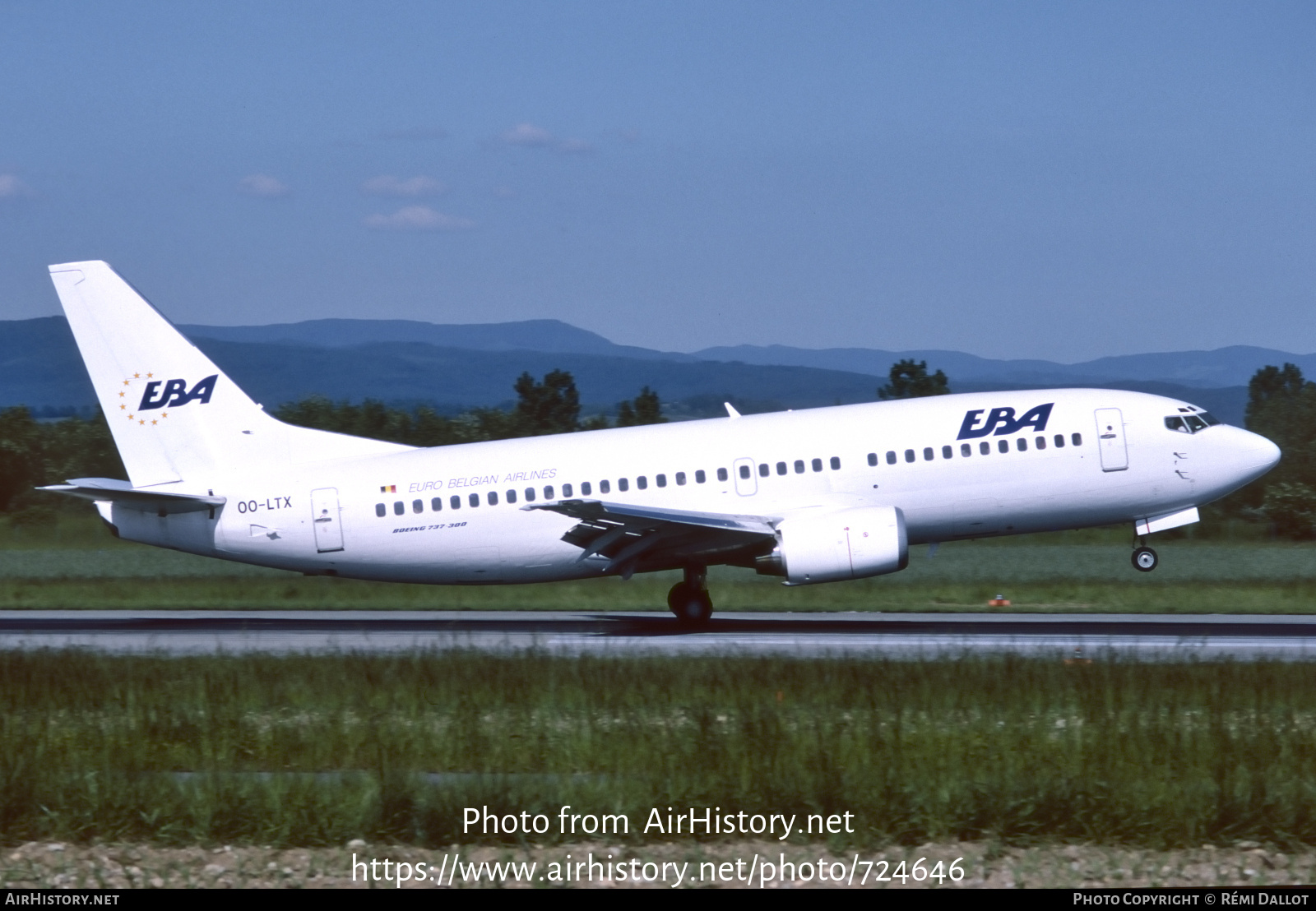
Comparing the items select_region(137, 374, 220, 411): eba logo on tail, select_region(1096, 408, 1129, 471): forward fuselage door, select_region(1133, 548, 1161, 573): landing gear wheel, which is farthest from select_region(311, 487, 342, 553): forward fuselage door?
select_region(1133, 548, 1161, 573): landing gear wheel

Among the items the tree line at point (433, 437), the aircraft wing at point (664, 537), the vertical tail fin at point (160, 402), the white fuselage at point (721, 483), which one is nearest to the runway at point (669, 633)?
the aircraft wing at point (664, 537)

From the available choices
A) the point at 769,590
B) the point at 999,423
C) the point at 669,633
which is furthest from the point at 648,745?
the point at 769,590

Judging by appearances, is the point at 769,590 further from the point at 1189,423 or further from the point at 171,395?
the point at 171,395

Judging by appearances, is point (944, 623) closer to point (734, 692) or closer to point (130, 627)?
A: point (734, 692)

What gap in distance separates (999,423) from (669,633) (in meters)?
6.65

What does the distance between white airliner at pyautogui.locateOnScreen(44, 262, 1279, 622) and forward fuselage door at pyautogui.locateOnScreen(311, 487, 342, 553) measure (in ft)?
0.11

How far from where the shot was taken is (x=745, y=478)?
83.3 ft

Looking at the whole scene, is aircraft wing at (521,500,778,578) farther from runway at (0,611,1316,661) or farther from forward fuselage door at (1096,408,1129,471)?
forward fuselage door at (1096,408,1129,471)

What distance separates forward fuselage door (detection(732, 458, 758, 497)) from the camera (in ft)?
83.1

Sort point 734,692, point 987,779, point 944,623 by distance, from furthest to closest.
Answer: point 944,623, point 734,692, point 987,779
